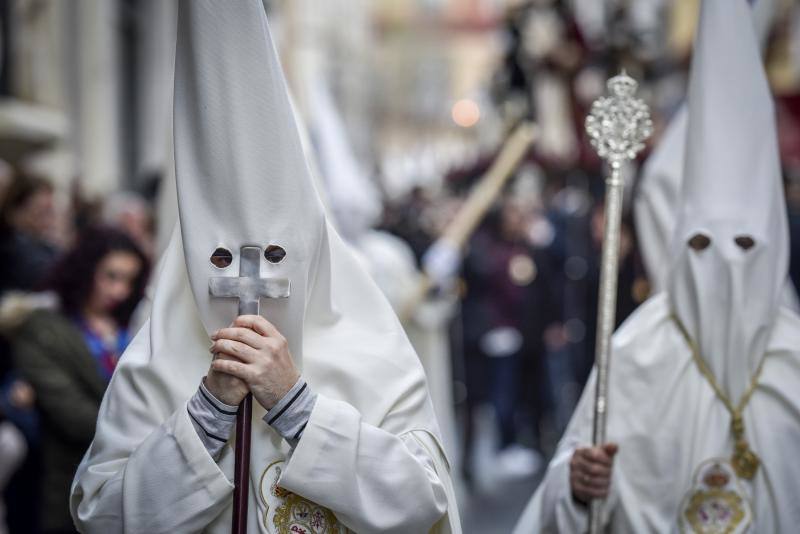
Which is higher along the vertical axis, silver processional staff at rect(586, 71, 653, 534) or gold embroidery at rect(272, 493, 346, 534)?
silver processional staff at rect(586, 71, 653, 534)

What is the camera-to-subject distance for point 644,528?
3441 millimetres

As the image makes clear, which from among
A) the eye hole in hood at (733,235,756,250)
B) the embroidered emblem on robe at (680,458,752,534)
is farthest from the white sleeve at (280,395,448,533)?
the eye hole in hood at (733,235,756,250)

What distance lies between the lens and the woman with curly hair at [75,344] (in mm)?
4398

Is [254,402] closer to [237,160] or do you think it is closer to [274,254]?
[274,254]

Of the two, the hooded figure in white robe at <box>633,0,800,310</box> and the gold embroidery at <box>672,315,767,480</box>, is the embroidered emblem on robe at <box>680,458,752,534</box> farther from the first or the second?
the hooded figure in white robe at <box>633,0,800,310</box>

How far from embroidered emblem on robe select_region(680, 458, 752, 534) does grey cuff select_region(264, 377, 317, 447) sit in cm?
144

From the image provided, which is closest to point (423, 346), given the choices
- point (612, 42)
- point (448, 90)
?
point (612, 42)

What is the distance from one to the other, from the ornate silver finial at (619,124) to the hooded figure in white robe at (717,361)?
19 cm

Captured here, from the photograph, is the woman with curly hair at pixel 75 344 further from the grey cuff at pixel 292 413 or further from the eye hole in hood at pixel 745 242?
the eye hole in hood at pixel 745 242

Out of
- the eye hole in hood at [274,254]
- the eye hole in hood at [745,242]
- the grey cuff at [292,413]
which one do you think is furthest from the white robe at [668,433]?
the eye hole in hood at [274,254]

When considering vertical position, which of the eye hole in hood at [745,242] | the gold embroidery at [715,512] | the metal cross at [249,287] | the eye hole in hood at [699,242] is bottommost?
the gold embroidery at [715,512]

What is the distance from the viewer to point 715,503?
3.39 meters

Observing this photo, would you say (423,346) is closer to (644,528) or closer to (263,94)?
(644,528)

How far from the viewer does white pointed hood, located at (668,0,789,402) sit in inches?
135
